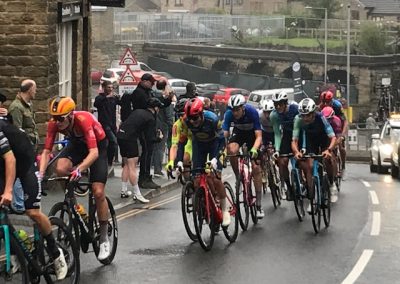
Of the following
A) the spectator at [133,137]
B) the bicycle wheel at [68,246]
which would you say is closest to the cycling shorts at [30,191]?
the bicycle wheel at [68,246]

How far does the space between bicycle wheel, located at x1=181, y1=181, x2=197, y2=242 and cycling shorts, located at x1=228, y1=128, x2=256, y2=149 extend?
7.63ft

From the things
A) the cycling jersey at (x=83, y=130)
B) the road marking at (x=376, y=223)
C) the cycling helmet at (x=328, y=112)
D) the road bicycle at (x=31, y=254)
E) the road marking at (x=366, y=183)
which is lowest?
the road marking at (x=366, y=183)

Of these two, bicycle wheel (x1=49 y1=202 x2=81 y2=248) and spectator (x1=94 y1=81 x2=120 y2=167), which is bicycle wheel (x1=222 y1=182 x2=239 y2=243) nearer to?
bicycle wheel (x1=49 y1=202 x2=81 y2=248)

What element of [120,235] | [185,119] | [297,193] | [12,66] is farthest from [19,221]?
[12,66]

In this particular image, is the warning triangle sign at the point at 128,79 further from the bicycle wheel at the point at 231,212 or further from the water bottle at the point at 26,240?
the water bottle at the point at 26,240

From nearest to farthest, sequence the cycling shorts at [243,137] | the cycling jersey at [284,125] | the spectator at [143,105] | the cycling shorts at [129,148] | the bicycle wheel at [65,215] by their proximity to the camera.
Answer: the bicycle wheel at [65,215]
the cycling shorts at [243,137]
the cycling jersey at [284,125]
the cycling shorts at [129,148]
the spectator at [143,105]

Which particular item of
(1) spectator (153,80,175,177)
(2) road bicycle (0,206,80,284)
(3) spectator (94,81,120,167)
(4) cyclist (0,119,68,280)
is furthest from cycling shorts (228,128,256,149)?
(1) spectator (153,80,175,177)

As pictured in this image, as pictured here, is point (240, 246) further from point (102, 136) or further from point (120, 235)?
point (102, 136)

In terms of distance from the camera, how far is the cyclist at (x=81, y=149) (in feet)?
30.1

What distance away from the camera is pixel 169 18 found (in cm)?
8869

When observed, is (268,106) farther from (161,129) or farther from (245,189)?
(161,129)

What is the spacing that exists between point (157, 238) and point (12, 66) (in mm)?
5399

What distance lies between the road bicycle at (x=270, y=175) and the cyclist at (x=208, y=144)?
3379 millimetres

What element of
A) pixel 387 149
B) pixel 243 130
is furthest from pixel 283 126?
pixel 387 149
